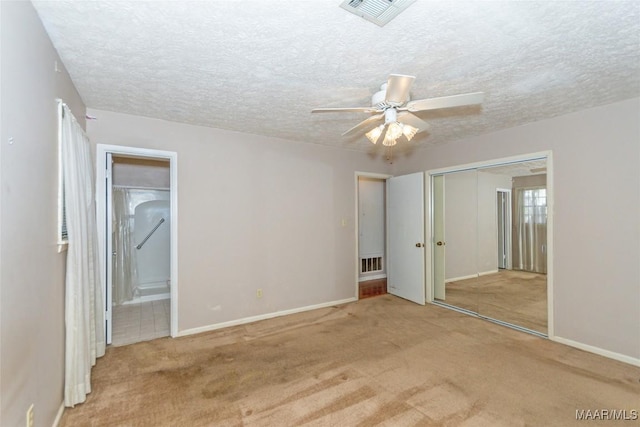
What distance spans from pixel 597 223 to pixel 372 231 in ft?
11.5

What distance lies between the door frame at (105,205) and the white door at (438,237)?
A: 3.72 m

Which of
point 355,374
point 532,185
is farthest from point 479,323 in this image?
point 355,374

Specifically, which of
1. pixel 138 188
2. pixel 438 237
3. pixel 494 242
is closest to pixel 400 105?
pixel 438 237

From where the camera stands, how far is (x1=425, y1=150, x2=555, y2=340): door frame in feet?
10.5

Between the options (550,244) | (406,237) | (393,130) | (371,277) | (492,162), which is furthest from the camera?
(371,277)

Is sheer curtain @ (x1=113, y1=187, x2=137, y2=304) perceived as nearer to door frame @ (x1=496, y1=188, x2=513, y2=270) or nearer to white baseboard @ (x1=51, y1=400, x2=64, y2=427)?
white baseboard @ (x1=51, y1=400, x2=64, y2=427)

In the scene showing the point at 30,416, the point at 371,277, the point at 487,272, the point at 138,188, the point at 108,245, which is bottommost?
the point at 371,277

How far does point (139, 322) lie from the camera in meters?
3.78

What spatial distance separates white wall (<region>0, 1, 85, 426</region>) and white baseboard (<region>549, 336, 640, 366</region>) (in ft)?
14.4

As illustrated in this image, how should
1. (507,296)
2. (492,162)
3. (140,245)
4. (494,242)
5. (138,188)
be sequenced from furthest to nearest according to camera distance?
1. (140,245)
2. (138,188)
3. (494,242)
4. (507,296)
5. (492,162)

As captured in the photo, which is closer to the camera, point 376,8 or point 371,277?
point 376,8

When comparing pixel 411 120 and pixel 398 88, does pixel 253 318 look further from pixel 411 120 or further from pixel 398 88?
pixel 398 88

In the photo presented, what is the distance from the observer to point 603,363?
2.66 m

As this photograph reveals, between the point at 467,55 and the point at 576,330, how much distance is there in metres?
3.03
